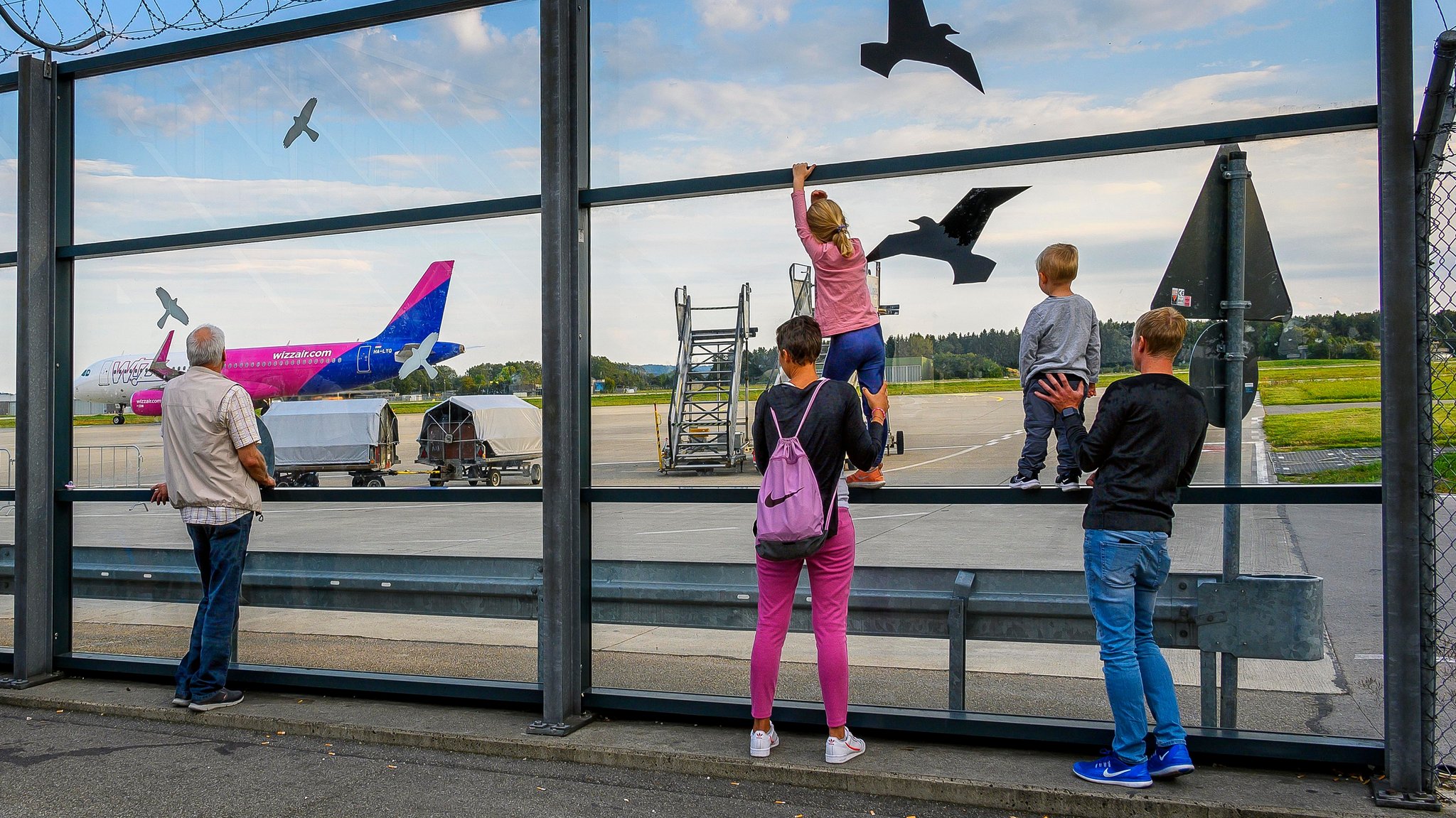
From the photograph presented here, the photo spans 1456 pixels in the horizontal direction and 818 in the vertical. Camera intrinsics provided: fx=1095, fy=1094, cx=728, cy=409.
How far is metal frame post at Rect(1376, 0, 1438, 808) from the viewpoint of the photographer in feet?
11.7

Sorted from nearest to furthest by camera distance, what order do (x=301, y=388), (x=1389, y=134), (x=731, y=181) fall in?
1. (x=1389, y=134)
2. (x=731, y=181)
3. (x=301, y=388)

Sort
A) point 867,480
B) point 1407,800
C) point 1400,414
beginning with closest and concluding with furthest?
point 1407,800
point 1400,414
point 867,480

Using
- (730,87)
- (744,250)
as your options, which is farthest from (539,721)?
(730,87)

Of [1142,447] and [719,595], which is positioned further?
[719,595]

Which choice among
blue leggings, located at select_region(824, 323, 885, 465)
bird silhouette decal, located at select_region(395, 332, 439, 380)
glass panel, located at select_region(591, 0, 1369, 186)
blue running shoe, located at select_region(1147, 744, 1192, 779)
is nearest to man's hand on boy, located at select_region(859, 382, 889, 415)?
blue leggings, located at select_region(824, 323, 885, 465)

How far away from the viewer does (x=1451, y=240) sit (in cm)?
371

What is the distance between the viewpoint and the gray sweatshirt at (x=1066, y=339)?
162 inches

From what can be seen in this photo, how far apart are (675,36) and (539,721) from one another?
10.2ft

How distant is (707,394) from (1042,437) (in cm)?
151

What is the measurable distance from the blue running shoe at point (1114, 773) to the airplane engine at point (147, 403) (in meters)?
4.35

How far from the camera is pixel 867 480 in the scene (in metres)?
4.29

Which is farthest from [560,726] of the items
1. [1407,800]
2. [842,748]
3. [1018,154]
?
[1407,800]

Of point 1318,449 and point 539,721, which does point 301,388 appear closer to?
point 539,721

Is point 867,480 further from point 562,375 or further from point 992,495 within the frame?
point 562,375
